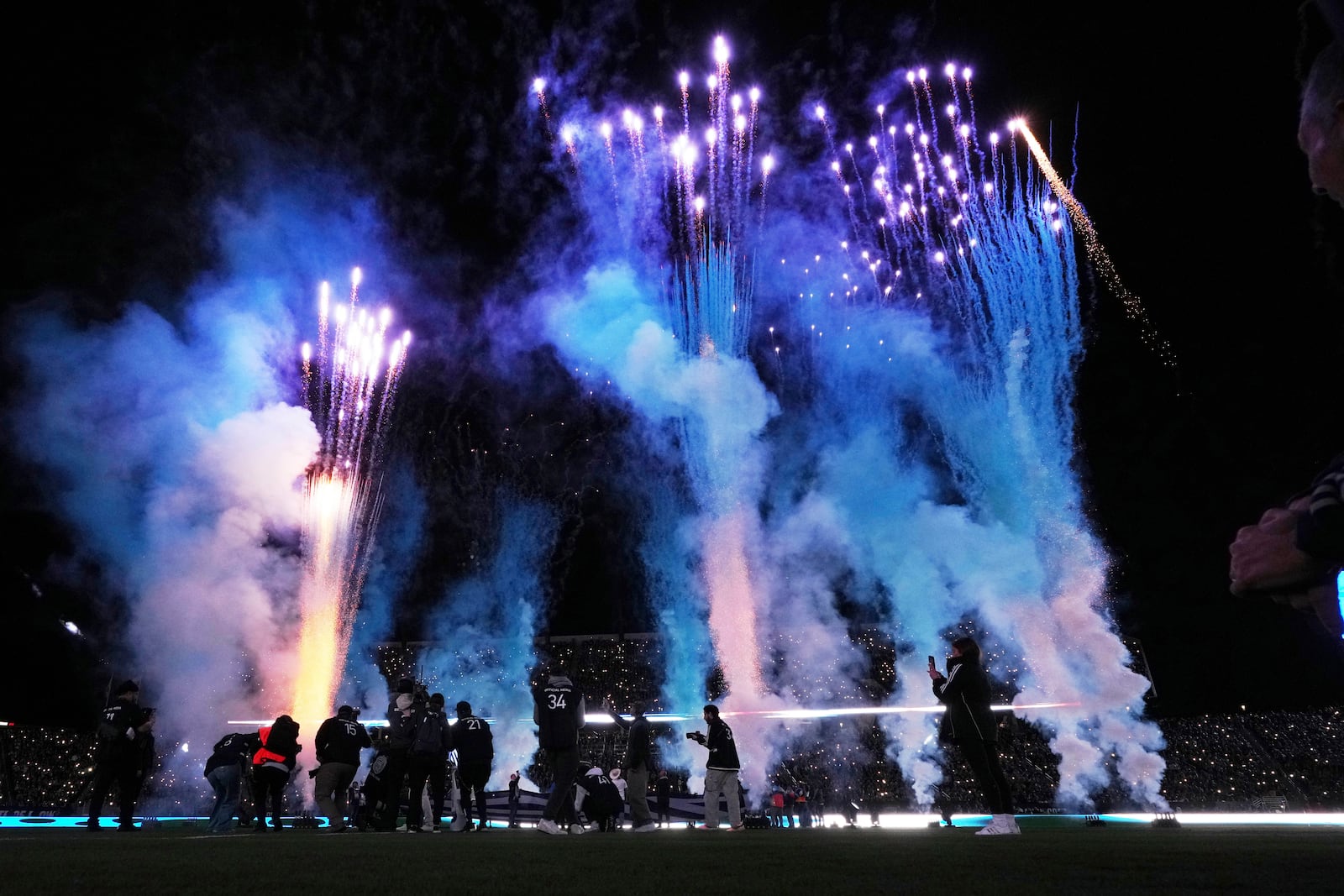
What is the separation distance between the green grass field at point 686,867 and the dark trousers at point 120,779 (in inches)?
170

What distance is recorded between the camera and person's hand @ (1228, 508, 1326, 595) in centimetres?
131

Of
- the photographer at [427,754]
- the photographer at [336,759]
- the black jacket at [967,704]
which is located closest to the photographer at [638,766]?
the photographer at [427,754]

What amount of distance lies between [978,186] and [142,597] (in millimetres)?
23170

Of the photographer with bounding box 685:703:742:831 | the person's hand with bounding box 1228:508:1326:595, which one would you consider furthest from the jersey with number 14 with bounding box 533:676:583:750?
the person's hand with bounding box 1228:508:1326:595

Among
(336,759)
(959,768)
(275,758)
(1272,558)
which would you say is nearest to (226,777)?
(275,758)

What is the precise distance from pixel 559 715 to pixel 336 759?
3666mm

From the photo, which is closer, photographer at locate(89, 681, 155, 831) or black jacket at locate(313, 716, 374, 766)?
photographer at locate(89, 681, 155, 831)

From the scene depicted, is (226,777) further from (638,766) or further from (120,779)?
(638,766)

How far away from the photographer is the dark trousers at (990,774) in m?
6.69

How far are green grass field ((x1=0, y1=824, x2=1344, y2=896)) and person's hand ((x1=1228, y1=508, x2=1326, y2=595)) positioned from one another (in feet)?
5.57

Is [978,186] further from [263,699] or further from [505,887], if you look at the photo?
[263,699]

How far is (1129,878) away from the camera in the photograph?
306cm

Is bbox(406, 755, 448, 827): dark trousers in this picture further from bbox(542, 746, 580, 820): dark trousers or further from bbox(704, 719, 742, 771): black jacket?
bbox(704, 719, 742, 771): black jacket

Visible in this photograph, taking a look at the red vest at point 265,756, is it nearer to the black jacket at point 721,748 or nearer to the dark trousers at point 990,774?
the black jacket at point 721,748
